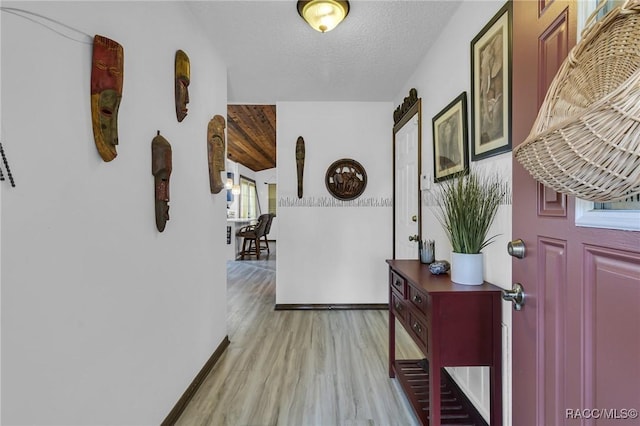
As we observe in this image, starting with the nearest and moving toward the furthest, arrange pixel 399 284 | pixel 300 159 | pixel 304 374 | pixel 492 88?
1. pixel 492 88
2. pixel 399 284
3. pixel 304 374
4. pixel 300 159

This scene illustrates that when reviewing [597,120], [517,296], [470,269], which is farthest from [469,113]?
[597,120]

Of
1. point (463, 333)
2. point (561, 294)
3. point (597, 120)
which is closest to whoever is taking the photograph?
point (597, 120)

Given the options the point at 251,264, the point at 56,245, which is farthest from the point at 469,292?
the point at 251,264

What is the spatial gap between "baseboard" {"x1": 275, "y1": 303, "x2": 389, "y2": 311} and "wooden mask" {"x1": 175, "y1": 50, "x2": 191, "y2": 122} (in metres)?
2.40

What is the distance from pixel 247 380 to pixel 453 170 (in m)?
1.98

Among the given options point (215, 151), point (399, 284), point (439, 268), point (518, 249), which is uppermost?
point (215, 151)

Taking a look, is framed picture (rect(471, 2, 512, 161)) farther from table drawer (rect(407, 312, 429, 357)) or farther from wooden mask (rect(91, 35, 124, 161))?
wooden mask (rect(91, 35, 124, 161))

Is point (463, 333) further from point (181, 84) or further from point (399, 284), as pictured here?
point (181, 84)

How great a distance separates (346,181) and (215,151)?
165 cm

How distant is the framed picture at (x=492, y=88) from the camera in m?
1.33

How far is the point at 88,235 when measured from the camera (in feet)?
3.40

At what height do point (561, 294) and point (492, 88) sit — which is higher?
point (492, 88)

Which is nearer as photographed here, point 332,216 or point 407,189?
point 407,189

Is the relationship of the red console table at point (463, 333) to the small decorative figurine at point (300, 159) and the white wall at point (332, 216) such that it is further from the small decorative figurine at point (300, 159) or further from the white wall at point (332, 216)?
the small decorative figurine at point (300, 159)
